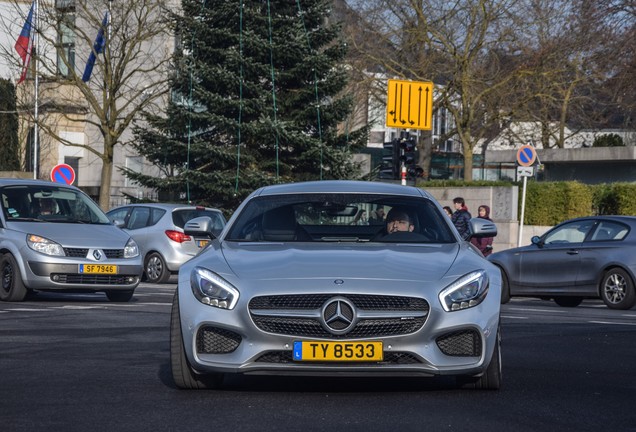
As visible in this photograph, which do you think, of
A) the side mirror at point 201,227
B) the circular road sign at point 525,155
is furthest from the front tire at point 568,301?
the side mirror at point 201,227

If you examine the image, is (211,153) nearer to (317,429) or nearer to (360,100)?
(360,100)

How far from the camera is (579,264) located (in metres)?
20.6

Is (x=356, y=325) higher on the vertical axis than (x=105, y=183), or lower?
lower

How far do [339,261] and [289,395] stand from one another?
2.91 feet

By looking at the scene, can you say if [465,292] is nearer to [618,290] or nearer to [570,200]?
[618,290]

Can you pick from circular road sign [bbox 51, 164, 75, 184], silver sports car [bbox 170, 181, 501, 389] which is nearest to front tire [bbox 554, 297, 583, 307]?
silver sports car [bbox 170, 181, 501, 389]

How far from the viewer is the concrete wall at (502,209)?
121ft

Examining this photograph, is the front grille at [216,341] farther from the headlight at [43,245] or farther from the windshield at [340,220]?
the headlight at [43,245]

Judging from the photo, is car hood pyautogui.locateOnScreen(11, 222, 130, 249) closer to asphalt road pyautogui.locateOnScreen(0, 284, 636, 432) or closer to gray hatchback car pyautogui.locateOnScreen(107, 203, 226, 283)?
asphalt road pyautogui.locateOnScreen(0, 284, 636, 432)

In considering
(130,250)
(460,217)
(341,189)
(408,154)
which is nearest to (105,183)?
(408,154)

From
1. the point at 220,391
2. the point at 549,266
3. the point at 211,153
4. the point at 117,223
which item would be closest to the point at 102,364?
the point at 220,391

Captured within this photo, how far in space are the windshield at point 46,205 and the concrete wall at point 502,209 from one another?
65.6 ft

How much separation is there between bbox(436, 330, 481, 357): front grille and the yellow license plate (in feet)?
32.2

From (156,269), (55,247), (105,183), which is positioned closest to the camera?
(55,247)
